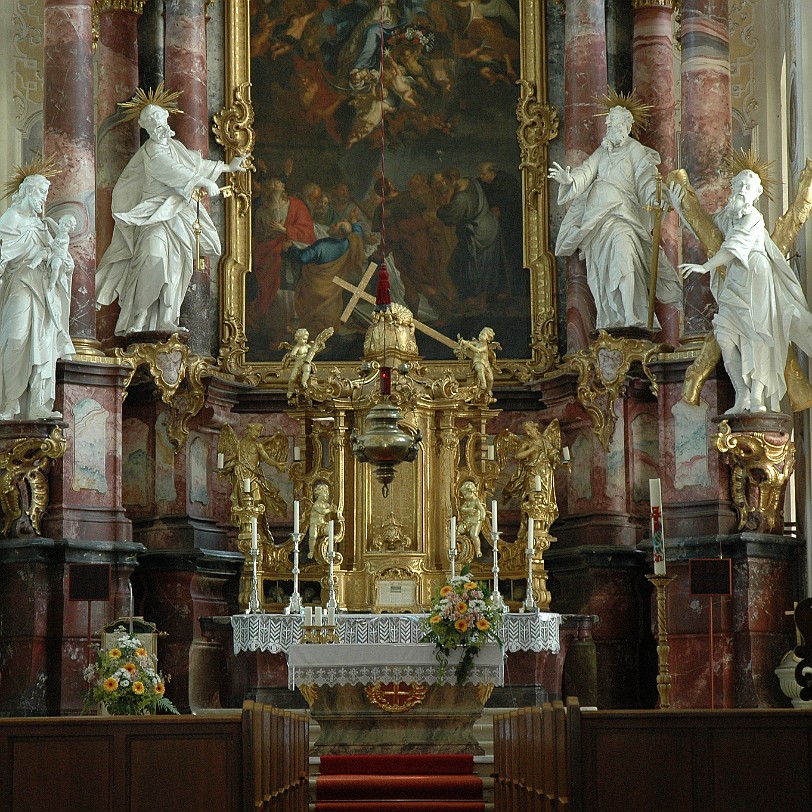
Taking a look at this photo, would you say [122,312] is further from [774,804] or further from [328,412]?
[774,804]

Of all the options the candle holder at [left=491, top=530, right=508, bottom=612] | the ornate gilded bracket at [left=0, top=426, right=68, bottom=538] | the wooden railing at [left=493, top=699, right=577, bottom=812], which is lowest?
the wooden railing at [left=493, top=699, right=577, bottom=812]

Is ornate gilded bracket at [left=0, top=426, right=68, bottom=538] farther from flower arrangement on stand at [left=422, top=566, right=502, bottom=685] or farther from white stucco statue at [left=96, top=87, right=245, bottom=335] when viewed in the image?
flower arrangement on stand at [left=422, top=566, right=502, bottom=685]

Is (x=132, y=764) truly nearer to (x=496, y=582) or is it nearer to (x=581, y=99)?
(x=496, y=582)

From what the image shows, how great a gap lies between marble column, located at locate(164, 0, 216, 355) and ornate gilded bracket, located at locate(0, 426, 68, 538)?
8.33 ft

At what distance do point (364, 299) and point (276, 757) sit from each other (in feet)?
29.2

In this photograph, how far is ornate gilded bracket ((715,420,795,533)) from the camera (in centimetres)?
1627

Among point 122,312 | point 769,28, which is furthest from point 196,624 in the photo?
point 769,28

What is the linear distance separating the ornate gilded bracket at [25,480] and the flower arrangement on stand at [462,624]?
412cm

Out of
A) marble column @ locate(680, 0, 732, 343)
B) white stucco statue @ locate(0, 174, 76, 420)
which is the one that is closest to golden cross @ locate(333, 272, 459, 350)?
marble column @ locate(680, 0, 732, 343)

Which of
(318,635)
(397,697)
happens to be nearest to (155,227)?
(318,635)

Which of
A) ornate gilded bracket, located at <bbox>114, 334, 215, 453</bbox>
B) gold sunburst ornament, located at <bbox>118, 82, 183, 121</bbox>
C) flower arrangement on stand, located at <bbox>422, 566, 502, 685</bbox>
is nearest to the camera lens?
flower arrangement on stand, located at <bbox>422, 566, 502, 685</bbox>

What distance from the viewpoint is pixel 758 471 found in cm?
1638

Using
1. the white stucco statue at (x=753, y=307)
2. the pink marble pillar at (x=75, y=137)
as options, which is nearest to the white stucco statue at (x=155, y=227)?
the pink marble pillar at (x=75, y=137)

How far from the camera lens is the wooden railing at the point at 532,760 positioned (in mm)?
9898
